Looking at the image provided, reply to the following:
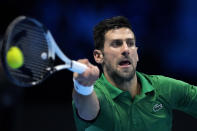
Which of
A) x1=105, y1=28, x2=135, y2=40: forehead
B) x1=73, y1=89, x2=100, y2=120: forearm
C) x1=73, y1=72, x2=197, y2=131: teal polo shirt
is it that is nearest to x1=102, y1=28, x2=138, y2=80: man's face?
x1=105, y1=28, x2=135, y2=40: forehead

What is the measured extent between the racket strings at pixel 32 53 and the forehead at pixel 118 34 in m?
0.73

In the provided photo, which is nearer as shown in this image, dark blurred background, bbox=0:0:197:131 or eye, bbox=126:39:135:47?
eye, bbox=126:39:135:47

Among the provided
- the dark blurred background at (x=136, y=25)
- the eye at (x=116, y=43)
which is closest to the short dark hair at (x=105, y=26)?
the eye at (x=116, y=43)

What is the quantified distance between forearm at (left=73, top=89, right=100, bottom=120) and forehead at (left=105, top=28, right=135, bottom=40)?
0.63 metres

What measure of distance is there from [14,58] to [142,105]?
1.16 m

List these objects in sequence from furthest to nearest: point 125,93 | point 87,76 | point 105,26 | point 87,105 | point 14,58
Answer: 1. point 105,26
2. point 125,93
3. point 87,105
4. point 87,76
5. point 14,58

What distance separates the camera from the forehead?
303 centimetres

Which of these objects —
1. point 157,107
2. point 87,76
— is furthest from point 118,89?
point 87,76

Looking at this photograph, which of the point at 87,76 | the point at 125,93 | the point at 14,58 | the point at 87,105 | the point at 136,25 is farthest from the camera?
the point at 136,25

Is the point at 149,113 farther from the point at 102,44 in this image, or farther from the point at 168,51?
the point at 168,51

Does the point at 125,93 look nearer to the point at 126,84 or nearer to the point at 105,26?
the point at 126,84

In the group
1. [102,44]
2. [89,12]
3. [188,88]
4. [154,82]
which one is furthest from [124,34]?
[89,12]

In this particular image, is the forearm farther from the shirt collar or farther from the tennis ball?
the tennis ball

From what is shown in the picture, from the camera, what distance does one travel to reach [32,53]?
7.95 ft
